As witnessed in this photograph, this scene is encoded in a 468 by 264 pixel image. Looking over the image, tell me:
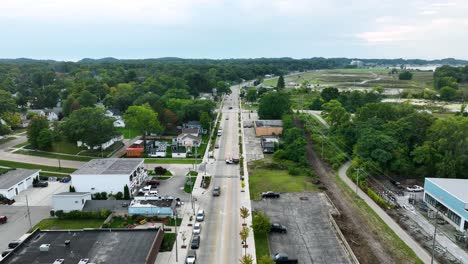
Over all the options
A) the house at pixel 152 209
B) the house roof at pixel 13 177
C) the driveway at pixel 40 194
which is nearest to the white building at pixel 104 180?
the driveway at pixel 40 194

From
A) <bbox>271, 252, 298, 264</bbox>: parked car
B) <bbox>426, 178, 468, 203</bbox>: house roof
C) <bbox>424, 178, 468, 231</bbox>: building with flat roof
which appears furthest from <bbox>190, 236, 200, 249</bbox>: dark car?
<bbox>426, 178, 468, 203</bbox>: house roof

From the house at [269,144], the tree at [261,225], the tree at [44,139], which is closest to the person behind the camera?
the tree at [261,225]

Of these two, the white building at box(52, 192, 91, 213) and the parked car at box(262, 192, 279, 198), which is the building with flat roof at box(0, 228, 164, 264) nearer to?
the white building at box(52, 192, 91, 213)

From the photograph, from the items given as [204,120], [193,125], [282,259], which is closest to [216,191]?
[282,259]

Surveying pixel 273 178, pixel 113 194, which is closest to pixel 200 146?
pixel 273 178

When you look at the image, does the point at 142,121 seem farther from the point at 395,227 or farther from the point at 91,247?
the point at 395,227

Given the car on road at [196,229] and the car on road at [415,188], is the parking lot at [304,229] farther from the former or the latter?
the car on road at [415,188]
